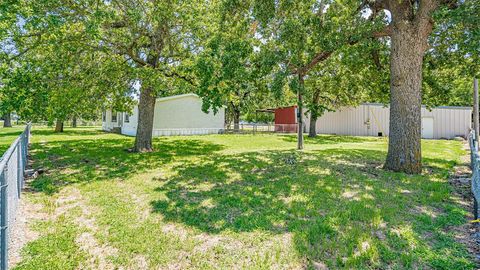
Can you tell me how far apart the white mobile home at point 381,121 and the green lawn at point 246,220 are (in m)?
20.5

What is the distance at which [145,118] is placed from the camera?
11836 millimetres

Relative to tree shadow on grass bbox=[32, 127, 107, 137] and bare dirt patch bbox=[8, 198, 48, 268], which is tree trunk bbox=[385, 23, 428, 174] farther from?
tree shadow on grass bbox=[32, 127, 107, 137]

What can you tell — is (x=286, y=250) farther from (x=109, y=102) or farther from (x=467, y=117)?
(x=467, y=117)

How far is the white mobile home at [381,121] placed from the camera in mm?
24266

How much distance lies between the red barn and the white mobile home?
5.02 ft

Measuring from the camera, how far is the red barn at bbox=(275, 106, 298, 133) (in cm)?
2848

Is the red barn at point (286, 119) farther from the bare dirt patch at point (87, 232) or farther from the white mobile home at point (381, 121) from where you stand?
the bare dirt patch at point (87, 232)

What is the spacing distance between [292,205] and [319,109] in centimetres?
787

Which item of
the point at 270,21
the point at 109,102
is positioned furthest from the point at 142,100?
the point at 270,21

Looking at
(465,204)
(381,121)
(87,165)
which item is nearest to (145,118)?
(87,165)

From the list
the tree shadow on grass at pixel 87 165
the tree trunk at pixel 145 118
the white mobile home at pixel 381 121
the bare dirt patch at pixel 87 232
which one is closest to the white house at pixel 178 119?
the tree trunk at pixel 145 118

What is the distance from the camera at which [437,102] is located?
12.8 m

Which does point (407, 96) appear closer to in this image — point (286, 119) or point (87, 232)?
point (87, 232)

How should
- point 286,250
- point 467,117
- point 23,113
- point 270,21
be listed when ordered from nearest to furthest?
1. point 286,250
2. point 23,113
3. point 270,21
4. point 467,117
